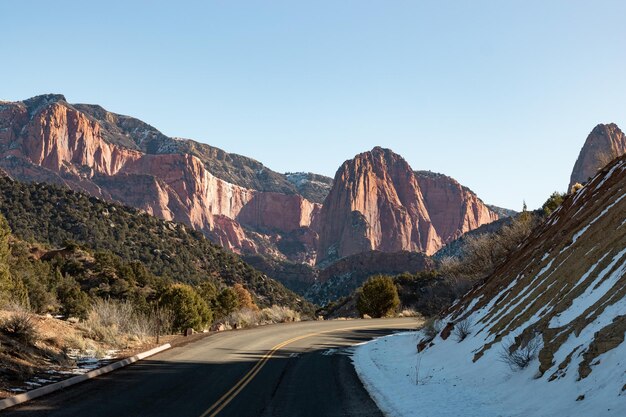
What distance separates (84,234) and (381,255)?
70.6m

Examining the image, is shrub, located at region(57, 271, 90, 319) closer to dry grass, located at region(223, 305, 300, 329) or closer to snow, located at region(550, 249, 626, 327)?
dry grass, located at region(223, 305, 300, 329)

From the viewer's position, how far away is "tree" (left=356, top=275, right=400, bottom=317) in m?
47.7

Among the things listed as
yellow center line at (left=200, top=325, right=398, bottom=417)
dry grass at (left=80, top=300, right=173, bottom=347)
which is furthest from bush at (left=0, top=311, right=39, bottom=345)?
yellow center line at (left=200, top=325, right=398, bottom=417)

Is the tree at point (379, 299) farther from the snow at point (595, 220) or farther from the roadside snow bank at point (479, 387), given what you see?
the snow at point (595, 220)

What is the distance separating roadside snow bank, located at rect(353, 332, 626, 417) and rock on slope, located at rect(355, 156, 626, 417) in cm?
2

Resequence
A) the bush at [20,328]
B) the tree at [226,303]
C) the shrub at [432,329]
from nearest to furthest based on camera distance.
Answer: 1. the bush at [20,328]
2. the shrub at [432,329]
3. the tree at [226,303]

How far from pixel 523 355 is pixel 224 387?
7.01m

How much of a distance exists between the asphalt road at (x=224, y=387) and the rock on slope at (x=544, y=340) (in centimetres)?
110

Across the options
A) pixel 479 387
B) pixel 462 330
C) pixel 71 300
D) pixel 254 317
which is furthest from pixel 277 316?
pixel 479 387

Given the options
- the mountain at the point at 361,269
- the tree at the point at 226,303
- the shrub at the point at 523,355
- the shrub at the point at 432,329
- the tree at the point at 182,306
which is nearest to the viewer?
the shrub at the point at 523,355

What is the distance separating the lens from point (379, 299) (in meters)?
47.8

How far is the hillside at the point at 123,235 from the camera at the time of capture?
7919 centimetres

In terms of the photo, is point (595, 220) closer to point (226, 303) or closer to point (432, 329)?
point (432, 329)

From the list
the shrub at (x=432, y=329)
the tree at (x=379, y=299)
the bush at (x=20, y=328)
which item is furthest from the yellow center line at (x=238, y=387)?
the tree at (x=379, y=299)
